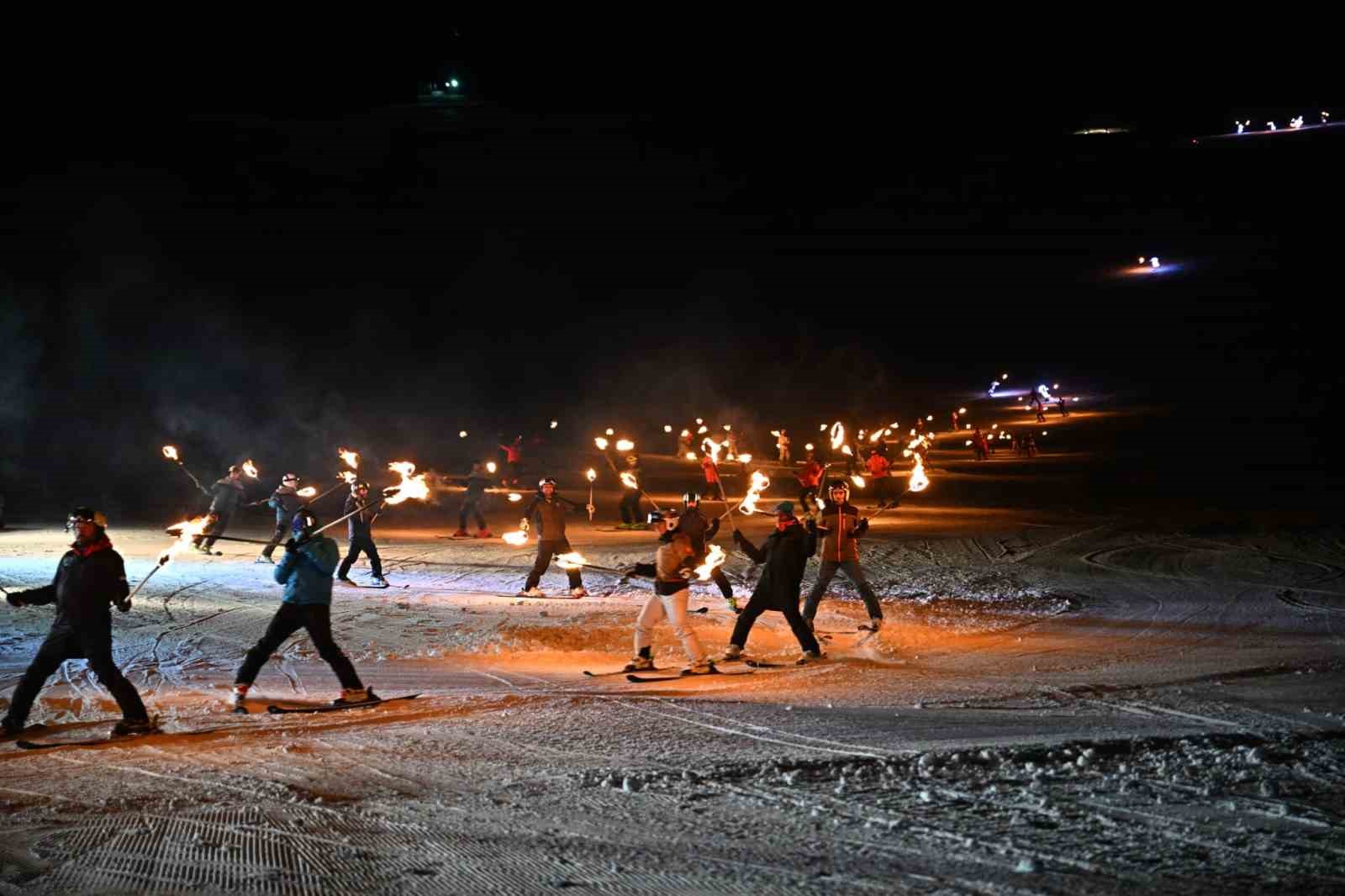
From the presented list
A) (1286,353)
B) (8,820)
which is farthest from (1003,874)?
(1286,353)

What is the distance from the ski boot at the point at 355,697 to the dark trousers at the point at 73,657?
5.07 feet

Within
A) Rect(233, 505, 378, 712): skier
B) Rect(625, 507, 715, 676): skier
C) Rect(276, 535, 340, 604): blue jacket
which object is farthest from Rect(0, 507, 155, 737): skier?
Rect(625, 507, 715, 676): skier

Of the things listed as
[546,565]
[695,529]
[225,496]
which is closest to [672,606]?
[695,529]

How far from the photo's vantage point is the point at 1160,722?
8.88 meters

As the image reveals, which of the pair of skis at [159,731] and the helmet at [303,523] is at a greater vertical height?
the helmet at [303,523]

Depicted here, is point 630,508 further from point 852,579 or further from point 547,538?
point 852,579

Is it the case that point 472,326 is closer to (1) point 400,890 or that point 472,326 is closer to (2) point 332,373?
(2) point 332,373

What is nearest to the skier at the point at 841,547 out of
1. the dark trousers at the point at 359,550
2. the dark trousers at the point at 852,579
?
the dark trousers at the point at 852,579

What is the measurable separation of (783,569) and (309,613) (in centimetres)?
466

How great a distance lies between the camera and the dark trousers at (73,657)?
8727mm

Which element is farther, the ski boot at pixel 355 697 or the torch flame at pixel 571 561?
the torch flame at pixel 571 561

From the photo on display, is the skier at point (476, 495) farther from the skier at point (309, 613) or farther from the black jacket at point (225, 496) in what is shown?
the skier at point (309, 613)

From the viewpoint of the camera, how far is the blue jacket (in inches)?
389

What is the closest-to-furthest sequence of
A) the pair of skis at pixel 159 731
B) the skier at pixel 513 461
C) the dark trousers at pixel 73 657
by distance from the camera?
the pair of skis at pixel 159 731 < the dark trousers at pixel 73 657 < the skier at pixel 513 461
